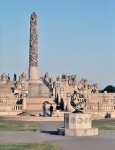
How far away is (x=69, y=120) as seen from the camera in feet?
52.8

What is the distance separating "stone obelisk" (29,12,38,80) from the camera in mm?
59688

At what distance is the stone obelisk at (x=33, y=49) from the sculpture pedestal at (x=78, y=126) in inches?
1695

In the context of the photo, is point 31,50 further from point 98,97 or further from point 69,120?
point 69,120

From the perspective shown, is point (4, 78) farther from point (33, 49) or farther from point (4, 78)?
point (33, 49)

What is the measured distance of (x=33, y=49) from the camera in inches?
2419

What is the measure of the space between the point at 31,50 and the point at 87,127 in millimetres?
46032

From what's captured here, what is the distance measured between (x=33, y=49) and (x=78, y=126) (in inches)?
1819

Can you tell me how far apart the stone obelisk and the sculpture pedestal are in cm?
4306

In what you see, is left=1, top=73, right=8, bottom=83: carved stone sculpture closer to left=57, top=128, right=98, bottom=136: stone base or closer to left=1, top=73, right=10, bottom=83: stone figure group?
left=1, top=73, right=10, bottom=83: stone figure group

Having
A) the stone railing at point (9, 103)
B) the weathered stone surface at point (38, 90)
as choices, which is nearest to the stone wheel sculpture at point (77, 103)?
the stone railing at point (9, 103)

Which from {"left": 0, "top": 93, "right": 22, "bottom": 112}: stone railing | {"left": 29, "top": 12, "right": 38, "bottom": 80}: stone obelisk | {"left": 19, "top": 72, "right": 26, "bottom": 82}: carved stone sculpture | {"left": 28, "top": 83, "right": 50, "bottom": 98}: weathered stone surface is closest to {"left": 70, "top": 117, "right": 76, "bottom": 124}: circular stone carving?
{"left": 0, "top": 93, "right": 22, "bottom": 112}: stone railing

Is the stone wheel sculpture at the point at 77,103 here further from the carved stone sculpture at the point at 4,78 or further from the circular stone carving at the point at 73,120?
the carved stone sculpture at the point at 4,78

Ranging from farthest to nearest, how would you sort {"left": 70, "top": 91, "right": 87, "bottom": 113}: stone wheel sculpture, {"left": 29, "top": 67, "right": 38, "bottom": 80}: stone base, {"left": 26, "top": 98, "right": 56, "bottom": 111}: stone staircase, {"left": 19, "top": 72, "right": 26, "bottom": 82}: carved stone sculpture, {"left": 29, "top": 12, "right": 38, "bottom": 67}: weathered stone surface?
{"left": 29, "top": 12, "right": 38, "bottom": 67}: weathered stone surface, {"left": 29, "top": 67, "right": 38, "bottom": 80}: stone base, {"left": 19, "top": 72, "right": 26, "bottom": 82}: carved stone sculpture, {"left": 26, "top": 98, "right": 56, "bottom": 111}: stone staircase, {"left": 70, "top": 91, "right": 87, "bottom": 113}: stone wheel sculpture

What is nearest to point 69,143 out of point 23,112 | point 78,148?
point 78,148
